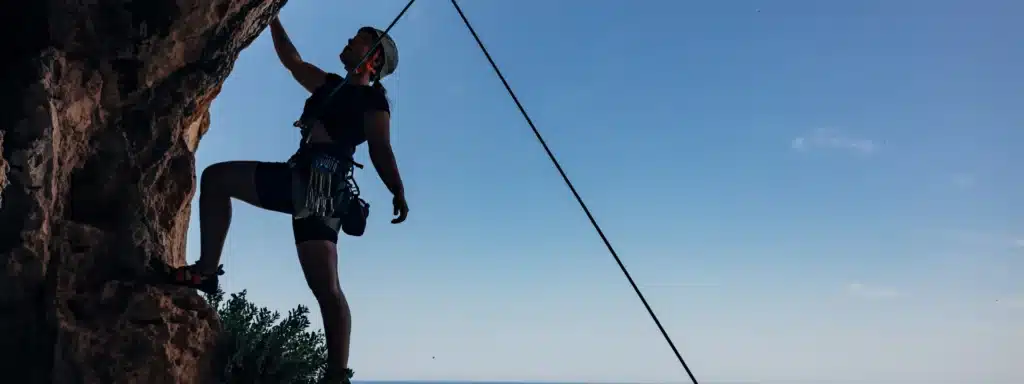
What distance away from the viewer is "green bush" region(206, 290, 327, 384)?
534cm

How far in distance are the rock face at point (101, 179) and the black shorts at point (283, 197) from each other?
0.75 metres

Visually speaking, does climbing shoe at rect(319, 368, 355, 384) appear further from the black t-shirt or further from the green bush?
the black t-shirt

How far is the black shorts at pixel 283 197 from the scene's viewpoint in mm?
5609

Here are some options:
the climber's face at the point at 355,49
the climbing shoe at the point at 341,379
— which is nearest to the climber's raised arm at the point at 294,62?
the climber's face at the point at 355,49

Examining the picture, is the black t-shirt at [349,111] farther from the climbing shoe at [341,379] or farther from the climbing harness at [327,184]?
the climbing shoe at [341,379]

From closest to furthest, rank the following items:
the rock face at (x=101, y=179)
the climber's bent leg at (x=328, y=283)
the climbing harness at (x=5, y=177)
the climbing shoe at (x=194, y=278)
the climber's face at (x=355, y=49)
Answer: the climbing harness at (x=5, y=177)
the rock face at (x=101, y=179)
the climbing shoe at (x=194, y=278)
the climber's bent leg at (x=328, y=283)
the climber's face at (x=355, y=49)

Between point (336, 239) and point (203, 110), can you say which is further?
point (203, 110)

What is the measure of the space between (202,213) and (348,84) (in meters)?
1.34

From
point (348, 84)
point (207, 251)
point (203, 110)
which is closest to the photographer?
point (207, 251)

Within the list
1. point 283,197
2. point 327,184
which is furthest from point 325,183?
point 283,197

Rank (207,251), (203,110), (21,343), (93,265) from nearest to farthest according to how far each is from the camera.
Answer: (21,343) < (93,265) < (207,251) < (203,110)

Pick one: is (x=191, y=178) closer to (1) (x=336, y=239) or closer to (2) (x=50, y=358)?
(1) (x=336, y=239)

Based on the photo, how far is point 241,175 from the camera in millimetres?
5605

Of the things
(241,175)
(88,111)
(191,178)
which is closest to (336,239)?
(241,175)
